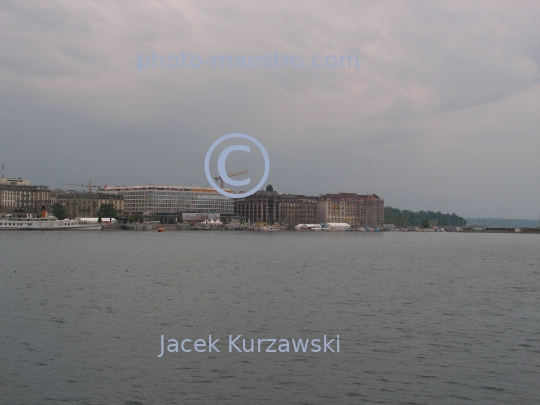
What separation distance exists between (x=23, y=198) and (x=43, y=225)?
24227 mm

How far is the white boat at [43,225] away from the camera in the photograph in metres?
149

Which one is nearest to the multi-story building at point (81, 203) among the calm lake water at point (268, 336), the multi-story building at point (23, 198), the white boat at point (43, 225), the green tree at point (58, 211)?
the multi-story building at point (23, 198)

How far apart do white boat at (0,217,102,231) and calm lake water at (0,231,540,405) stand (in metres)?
116

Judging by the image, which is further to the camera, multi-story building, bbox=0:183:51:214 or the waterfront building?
the waterfront building

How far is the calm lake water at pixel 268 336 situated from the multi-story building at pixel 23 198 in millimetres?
136364

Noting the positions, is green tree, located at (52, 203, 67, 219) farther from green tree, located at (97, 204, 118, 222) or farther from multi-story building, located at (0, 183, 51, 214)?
green tree, located at (97, 204, 118, 222)

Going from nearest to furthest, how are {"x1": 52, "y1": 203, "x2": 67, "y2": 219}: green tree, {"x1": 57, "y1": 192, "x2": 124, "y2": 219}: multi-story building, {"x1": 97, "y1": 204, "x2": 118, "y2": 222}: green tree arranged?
{"x1": 52, "y1": 203, "x2": 67, "y2": 219}: green tree, {"x1": 97, "y1": 204, "x2": 118, "y2": 222}: green tree, {"x1": 57, "y1": 192, "x2": 124, "y2": 219}: multi-story building

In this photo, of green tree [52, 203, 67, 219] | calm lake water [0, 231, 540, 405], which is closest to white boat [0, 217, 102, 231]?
green tree [52, 203, 67, 219]

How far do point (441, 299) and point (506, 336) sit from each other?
9.30 meters

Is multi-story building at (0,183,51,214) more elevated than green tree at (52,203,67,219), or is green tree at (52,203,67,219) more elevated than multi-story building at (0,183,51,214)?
multi-story building at (0,183,51,214)

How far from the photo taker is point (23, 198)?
172750 millimetres

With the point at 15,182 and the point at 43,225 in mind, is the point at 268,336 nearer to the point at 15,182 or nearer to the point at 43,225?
the point at 43,225

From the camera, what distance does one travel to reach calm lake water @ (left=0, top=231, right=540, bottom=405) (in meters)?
16.9

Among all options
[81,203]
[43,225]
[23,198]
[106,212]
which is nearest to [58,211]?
[23,198]
